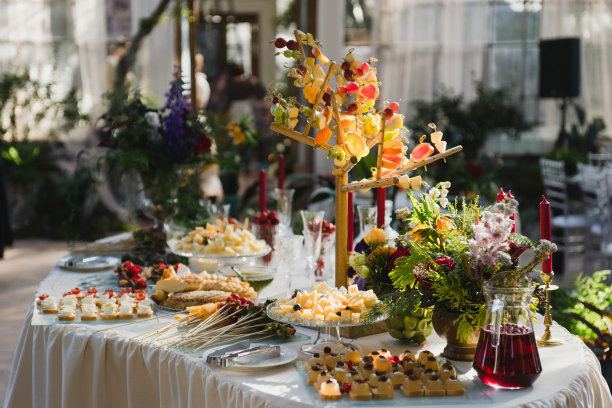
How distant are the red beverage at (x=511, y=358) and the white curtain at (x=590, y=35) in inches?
235

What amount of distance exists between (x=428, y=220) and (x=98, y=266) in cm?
130

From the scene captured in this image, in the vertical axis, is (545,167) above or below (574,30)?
below

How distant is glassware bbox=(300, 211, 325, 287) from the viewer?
2.17 metres

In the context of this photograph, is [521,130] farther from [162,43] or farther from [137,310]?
[137,310]

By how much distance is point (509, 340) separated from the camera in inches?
56.4

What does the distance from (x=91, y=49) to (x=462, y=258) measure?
21.2 feet

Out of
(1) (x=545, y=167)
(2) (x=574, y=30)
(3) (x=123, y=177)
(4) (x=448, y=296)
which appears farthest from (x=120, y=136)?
(2) (x=574, y=30)

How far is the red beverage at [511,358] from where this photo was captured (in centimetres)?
143

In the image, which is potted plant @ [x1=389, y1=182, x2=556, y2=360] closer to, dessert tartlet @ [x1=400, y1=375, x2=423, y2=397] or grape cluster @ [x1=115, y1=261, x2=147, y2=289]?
dessert tartlet @ [x1=400, y1=375, x2=423, y2=397]

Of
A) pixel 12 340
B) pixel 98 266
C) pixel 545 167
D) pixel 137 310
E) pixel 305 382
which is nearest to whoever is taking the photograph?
pixel 305 382

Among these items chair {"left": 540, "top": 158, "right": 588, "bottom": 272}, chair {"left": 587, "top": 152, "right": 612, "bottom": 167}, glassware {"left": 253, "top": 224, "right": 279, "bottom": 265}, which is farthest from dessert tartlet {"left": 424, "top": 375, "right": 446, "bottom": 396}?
chair {"left": 587, "top": 152, "right": 612, "bottom": 167}

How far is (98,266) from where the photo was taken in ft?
8.31

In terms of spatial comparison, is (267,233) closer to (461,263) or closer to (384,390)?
(461,263)

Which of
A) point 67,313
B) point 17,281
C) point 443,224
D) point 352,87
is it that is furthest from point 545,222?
point 17,281
